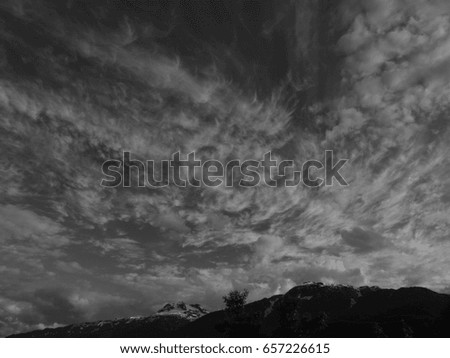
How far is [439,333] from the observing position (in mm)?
104062
